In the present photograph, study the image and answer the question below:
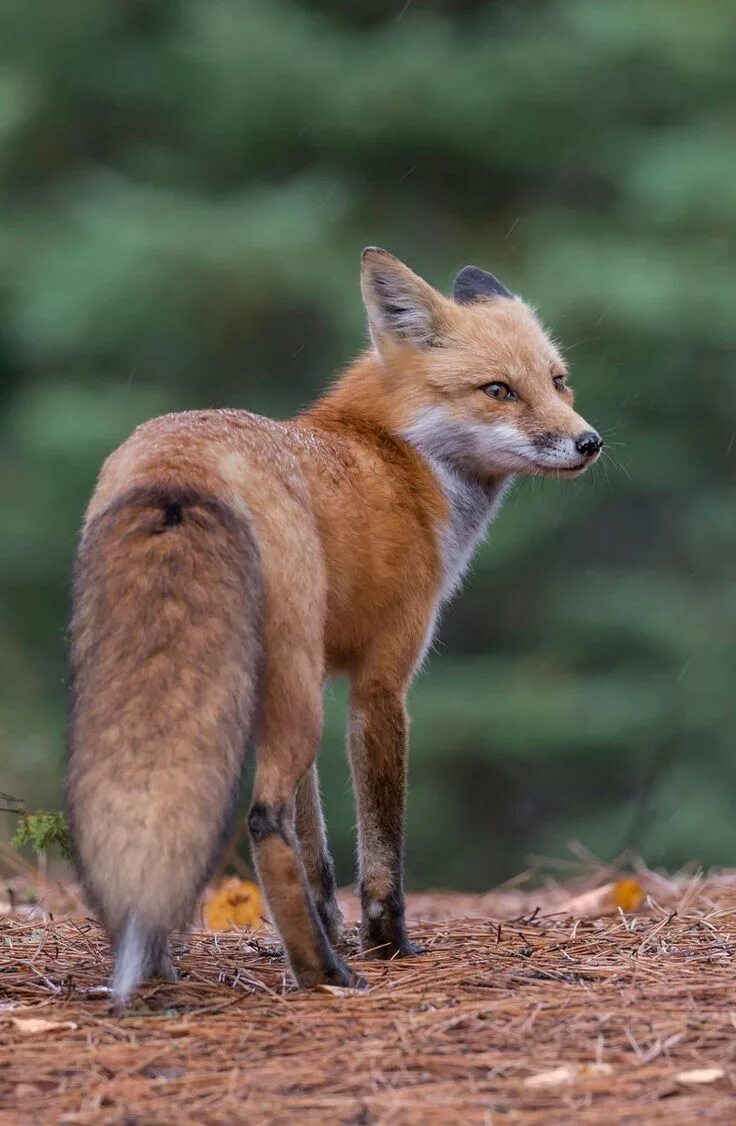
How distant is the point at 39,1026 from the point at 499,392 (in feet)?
8.63

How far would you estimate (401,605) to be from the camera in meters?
4.48

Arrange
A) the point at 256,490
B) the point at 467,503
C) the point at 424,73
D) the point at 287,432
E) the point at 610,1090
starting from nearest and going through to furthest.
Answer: the point at 610,1090
the point at 256,490
the point at 287,432
the point at 467,503
the point at 424,73

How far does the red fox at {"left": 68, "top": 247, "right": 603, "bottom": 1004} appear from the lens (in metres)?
3.27

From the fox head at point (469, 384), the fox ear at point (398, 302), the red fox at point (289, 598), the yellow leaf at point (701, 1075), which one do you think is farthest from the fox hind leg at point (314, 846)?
the yellow leaf at point (701, 1075)

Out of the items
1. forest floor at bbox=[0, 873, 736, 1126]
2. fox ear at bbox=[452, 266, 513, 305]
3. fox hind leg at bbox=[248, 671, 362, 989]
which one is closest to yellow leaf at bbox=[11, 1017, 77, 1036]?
forest floor at bbox=[0, 873, 736, 1126]

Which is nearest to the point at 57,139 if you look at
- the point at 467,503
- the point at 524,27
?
the point at 524,27

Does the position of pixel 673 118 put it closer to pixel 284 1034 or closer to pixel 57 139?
pixel 57 139

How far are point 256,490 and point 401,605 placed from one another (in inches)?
33.5

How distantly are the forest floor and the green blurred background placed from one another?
539 cm

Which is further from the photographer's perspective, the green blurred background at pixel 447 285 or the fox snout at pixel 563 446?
the green blurred background at pixel 447 285

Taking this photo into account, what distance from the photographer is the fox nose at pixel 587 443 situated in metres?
4.83

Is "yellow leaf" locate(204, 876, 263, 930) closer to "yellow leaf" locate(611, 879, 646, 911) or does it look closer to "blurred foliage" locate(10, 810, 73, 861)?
"blurred foliage" locate(10, 810, 73, 861)

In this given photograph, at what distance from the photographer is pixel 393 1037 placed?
10.6 ft

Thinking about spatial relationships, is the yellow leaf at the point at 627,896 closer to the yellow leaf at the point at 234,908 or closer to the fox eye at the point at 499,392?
the yellow leaf at the point at 234,908
